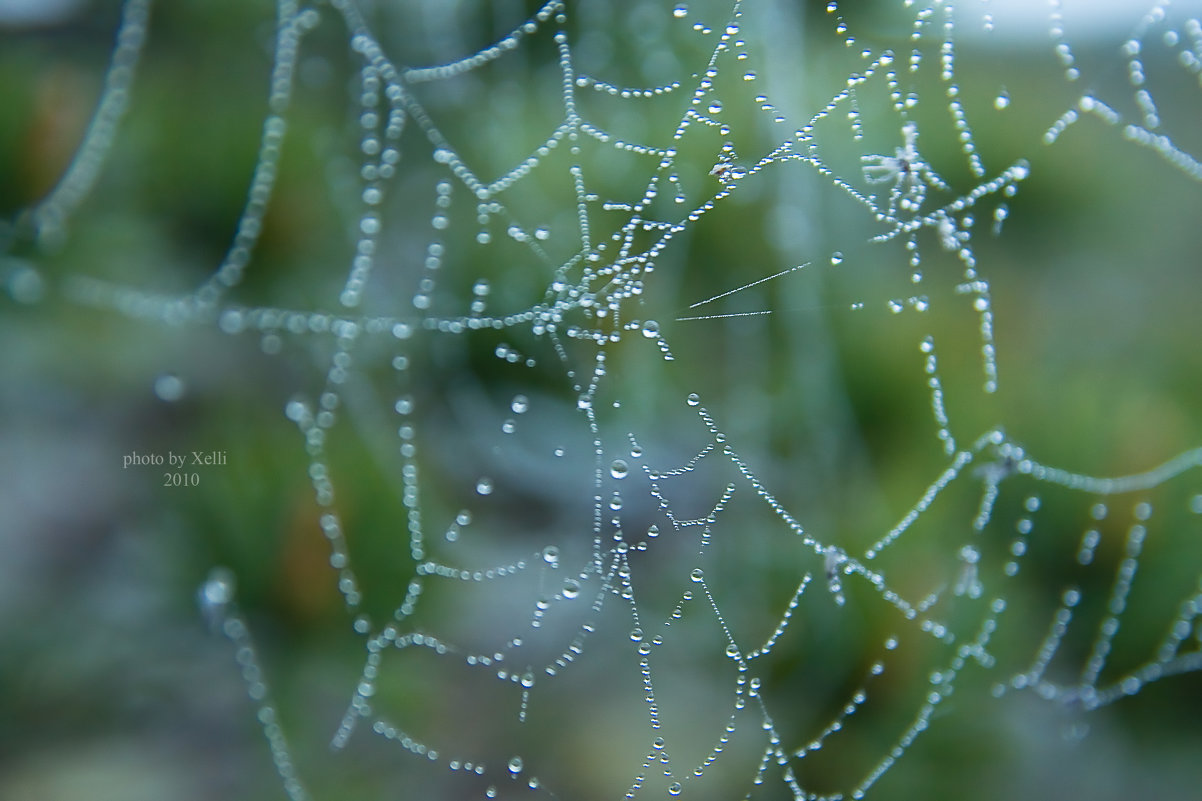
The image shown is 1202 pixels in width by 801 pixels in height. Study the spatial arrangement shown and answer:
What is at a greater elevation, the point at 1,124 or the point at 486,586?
the point at 1,124

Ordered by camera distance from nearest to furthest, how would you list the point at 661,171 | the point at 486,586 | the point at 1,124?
the point at 1,124 < the point at 661,171 < the point at 486,586

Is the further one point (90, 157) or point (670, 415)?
point (670, 415)

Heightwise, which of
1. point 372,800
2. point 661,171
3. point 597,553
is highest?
point 661,171

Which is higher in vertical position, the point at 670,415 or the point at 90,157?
the point at 90,157

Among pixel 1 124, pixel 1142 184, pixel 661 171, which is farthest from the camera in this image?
pixel 1142 184

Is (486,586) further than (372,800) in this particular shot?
Yes

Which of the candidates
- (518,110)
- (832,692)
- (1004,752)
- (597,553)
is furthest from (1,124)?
(1004,752)

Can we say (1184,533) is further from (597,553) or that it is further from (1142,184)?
(1142,184)
